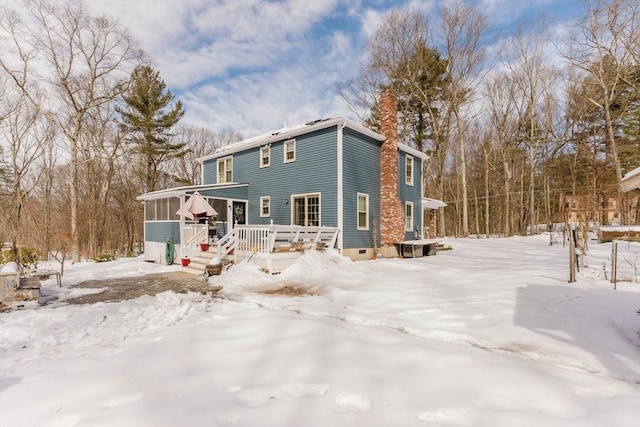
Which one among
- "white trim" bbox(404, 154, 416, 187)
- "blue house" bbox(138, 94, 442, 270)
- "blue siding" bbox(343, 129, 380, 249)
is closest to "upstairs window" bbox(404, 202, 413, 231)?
"blue house" bbox(138, 94, 442, 270)

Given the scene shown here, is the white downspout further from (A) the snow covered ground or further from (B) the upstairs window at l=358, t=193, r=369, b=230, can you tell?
(A) the snow covered ground

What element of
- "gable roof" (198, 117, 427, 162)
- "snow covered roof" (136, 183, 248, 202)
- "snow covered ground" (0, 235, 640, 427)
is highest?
"gable roof" (198, 117, 427, 162)

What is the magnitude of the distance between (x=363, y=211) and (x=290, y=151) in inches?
175

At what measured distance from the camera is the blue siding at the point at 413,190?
15367 mm

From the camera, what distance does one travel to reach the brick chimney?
1366 centimetres

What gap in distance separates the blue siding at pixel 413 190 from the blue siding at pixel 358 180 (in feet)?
6.70

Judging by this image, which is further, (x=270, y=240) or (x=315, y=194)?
(x=315, y=194)

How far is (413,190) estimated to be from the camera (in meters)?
16.5

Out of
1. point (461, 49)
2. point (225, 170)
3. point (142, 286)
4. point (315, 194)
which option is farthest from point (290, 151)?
point (461, 49)

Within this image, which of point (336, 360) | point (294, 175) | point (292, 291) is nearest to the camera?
point (336, 360)

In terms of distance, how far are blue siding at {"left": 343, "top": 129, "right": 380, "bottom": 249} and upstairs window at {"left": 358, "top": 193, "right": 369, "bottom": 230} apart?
0.64 ft

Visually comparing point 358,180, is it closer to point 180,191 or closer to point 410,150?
point 410,150

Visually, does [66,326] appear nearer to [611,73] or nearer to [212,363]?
[212,363]

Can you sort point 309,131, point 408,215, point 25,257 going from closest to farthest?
point 25,257 → point 309,131 → point 408,215
